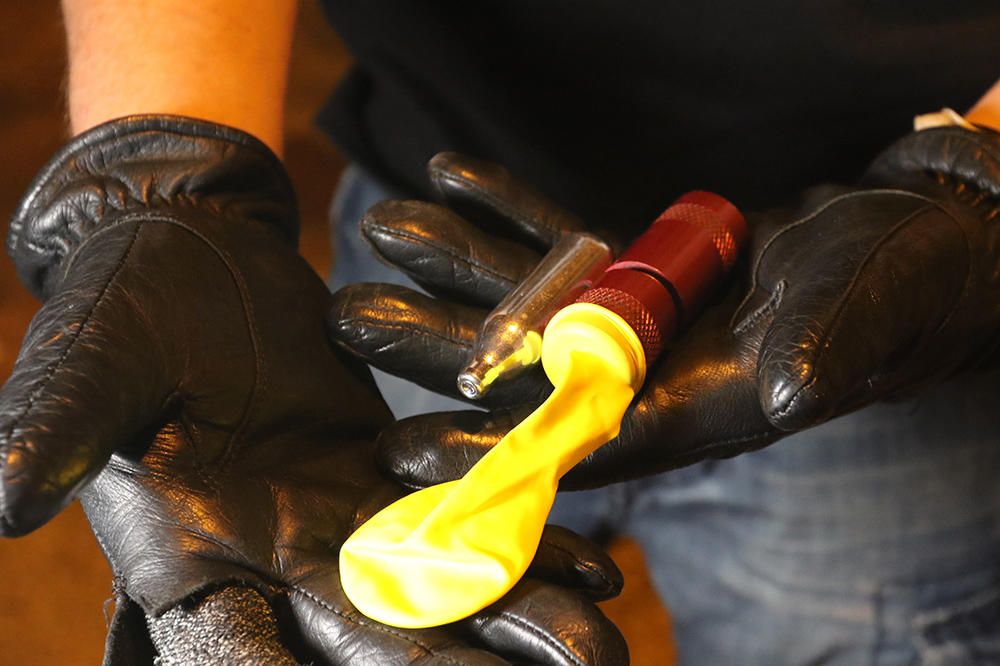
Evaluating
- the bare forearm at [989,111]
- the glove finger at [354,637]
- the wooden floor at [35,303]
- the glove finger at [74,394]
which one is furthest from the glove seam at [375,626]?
the wooden floor at [35,303]

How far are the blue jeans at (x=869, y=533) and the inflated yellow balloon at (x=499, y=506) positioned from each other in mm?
282

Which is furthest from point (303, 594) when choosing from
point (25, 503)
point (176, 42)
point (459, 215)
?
point (176, 42)

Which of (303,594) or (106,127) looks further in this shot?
(106,127)

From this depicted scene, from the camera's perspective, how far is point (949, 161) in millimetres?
617

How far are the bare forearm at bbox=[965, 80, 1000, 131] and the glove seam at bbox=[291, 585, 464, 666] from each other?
20.0 inches

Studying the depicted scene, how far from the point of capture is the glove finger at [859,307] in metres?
0.50

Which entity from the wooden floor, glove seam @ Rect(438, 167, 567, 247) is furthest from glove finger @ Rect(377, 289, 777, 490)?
the wooden floor

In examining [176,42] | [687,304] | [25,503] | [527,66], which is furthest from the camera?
[527,66]

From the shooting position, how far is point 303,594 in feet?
1.70

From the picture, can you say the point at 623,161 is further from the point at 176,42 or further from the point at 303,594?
the point at 303,594

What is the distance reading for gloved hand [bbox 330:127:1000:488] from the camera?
525 millimetres

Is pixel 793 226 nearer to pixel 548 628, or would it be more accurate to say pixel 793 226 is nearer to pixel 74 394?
pixel 548 628

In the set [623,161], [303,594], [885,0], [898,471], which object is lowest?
[898,471]

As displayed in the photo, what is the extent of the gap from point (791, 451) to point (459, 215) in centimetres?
33
